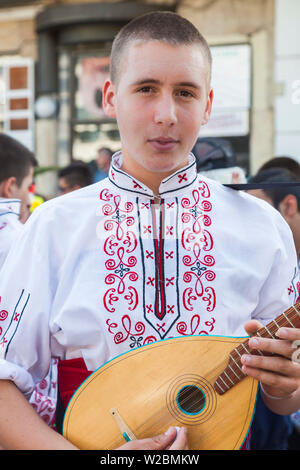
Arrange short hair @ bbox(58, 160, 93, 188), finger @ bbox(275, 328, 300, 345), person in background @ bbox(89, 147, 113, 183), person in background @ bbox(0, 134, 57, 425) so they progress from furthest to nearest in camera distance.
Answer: short hair @ bbox(58, 160, 93, 188) < person in background @ bbox(89, 147, 113, 183) < person in background @ bbox(0, 134, 57, 425) < finger @ bbox(275, 328, 300, 345)

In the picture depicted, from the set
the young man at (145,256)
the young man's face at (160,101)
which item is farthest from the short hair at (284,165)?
the young man's face at (160,101)

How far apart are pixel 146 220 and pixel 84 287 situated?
219 mm

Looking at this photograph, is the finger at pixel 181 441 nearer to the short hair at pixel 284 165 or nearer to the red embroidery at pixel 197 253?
the red embroidery at pixel 197 253

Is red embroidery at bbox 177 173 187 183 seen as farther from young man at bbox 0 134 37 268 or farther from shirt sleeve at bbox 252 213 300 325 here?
young man at bbox 0 134 37 268

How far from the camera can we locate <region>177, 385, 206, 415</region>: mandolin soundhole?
130 cm

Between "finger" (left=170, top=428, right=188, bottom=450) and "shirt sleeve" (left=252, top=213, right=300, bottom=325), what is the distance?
339 millimetres

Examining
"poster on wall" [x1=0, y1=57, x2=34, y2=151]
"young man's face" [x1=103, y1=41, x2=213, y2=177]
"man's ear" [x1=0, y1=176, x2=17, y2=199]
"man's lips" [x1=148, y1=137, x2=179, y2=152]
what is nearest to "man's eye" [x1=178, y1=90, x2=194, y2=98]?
"young man's face" [x1=103, y1=41, x2=213, y2=177]

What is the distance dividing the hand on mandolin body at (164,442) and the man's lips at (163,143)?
615 millimetres

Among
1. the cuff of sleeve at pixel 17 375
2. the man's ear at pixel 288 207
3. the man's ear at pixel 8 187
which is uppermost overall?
the man's ear at pixel 288 207

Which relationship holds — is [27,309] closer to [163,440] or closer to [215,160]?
[163,440]

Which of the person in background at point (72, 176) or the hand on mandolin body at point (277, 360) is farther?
the person in background at point (72, 176)

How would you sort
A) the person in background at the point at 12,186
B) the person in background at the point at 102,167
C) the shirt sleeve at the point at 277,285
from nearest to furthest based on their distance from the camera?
the shirt sleeve at the point at 277,285
the person in background at the point at 12,186
the person in background at the point at 102,167

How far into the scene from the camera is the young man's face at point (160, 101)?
1.31 meters
